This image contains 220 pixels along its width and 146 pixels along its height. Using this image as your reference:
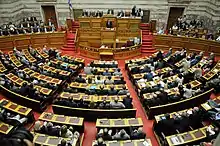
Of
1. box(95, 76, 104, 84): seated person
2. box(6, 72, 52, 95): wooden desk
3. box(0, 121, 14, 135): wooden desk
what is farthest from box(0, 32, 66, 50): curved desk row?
box(0, 121, 14, 135): wooden desk

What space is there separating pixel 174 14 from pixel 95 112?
12767 mm

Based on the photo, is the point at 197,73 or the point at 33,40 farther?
the point at 33,40

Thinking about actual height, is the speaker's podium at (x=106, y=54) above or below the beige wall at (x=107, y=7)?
below

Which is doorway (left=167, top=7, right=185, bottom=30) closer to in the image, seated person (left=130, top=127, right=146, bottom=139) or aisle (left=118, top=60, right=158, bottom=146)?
aisle (left=118, top=60, right=158, bottom=146)

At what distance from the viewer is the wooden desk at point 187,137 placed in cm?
702

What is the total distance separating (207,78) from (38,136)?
8.18 meters

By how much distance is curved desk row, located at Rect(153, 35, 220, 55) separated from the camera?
14555mm

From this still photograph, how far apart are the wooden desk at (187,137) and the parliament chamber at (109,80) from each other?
31mm

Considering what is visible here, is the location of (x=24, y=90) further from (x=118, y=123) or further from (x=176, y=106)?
(x=176, y=106)

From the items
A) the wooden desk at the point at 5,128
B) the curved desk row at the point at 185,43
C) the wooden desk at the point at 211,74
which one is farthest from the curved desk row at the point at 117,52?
the wooden desk at the point at 5,128

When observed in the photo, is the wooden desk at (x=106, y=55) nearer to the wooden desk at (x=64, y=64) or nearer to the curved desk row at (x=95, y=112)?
the wooden desk at (x=64, y=64)

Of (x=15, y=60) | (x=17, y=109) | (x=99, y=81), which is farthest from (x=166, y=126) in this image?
(x=15, y=60)

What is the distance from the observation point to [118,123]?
316 inches

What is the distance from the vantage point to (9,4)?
55.4 ft
